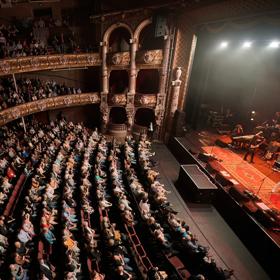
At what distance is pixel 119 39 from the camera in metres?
14.3

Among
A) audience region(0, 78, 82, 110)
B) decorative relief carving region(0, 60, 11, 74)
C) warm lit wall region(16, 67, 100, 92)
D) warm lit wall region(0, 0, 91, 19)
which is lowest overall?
audience region(0, 78, 82, 110)

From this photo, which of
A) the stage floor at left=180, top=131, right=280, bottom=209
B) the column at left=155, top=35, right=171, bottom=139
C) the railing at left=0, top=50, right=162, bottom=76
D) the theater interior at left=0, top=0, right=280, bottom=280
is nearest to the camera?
the theater interior at left=0, top=0, right=280, bottom=280

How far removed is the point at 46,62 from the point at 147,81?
22.1 ft

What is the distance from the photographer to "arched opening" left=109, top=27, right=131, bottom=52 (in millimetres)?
14064

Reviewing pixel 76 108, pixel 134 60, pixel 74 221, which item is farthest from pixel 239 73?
pixel 74 221

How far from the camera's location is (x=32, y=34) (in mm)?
12445

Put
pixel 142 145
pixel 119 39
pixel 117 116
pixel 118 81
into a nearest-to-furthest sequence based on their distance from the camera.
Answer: pixel 142 145 < pixel 119 39 < pixel 118 81 < pixel 117 116

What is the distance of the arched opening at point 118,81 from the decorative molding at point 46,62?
2.49 metres

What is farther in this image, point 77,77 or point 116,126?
point 116,126

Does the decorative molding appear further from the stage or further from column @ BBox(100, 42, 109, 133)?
the stage

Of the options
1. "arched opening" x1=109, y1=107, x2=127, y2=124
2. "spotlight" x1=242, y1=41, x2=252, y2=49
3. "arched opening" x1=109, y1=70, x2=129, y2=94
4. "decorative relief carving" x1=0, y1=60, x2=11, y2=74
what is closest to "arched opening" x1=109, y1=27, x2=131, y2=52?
"arched opening" x1=109, y1=70, x2=129, y2=94

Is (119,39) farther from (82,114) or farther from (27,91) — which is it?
(27,91)

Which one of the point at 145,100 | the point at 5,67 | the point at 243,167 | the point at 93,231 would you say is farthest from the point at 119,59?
the point at 93,231

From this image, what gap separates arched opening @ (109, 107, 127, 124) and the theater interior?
0.07m
